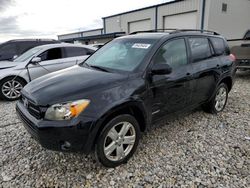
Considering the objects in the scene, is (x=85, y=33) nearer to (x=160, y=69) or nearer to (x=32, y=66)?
(x=32, y=66)

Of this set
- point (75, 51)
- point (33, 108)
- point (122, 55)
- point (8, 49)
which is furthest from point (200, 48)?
point (8, 49)

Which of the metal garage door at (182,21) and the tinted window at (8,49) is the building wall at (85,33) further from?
the tinted window at (8,49)

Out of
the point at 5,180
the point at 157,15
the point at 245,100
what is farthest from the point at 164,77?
the point at 157,15

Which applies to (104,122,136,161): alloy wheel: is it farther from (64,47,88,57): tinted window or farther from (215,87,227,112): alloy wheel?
(64,47,88,57): tinted window

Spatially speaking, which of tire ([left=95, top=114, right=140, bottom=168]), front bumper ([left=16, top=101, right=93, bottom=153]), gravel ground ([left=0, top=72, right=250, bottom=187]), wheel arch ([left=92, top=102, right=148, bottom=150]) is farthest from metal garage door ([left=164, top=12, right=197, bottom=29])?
front bumper ([left=16, top=101, right=93, bottom=153])

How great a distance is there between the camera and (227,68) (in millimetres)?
4340

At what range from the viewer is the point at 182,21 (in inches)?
664

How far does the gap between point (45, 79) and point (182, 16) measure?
645 inches

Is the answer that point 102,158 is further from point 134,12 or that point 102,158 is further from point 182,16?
point 134,12

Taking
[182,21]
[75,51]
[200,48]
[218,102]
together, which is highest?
[182,21]

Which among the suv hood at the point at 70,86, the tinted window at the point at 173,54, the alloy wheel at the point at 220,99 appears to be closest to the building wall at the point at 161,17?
the alloy wheel at the point at 220,99

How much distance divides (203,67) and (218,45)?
99 centimetres

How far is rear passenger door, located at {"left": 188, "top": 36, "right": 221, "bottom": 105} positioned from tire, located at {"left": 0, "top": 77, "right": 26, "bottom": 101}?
473 centimetres

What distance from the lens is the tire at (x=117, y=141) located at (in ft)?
7.97
